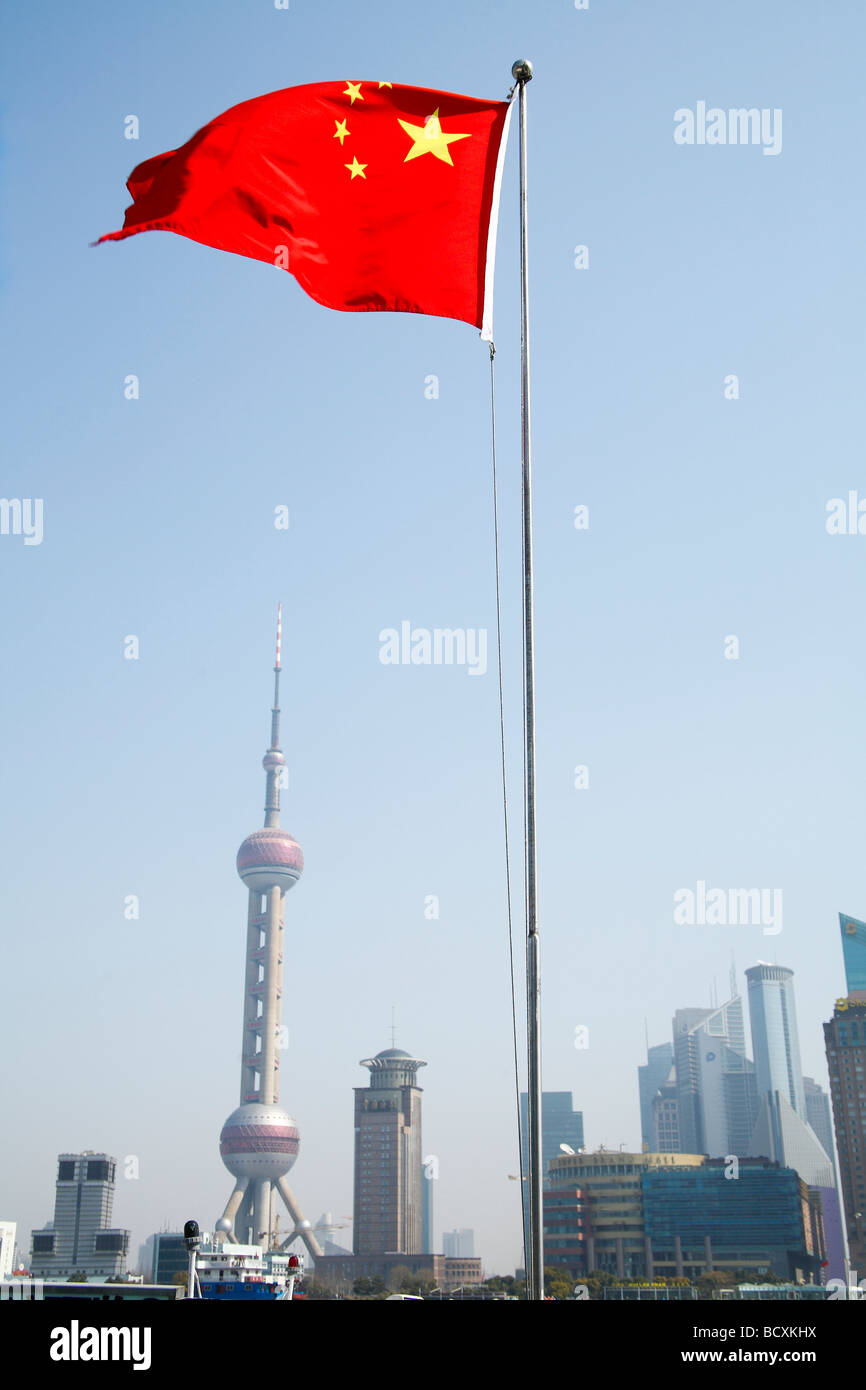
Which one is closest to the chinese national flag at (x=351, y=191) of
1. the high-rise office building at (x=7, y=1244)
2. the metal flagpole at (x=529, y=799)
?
the metal flagpole at (x=529, y=799)

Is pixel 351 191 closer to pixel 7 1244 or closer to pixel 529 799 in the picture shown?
pixel 529 799

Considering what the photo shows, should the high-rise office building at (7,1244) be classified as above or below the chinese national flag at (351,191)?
below

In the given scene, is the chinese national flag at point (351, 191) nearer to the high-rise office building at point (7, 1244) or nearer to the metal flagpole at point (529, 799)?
the metal flagpole at point (529, 799)

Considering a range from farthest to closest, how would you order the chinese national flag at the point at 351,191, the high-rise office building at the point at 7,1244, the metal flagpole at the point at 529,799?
the high-rise office building at the point at 7,1244, the chinese national flag at the point at 351,191, the metal flagpole at the point at 529,799

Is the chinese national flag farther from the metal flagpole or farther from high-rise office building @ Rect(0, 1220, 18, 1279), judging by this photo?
high-rise office building @ Rect(0, 1220, 18, 1279)

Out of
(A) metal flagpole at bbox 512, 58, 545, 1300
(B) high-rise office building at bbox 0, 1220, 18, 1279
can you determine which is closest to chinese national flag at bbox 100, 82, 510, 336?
(A) metal flagpole at bbox 512, 58, 545, 1300

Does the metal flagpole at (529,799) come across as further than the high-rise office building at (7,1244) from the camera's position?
No
